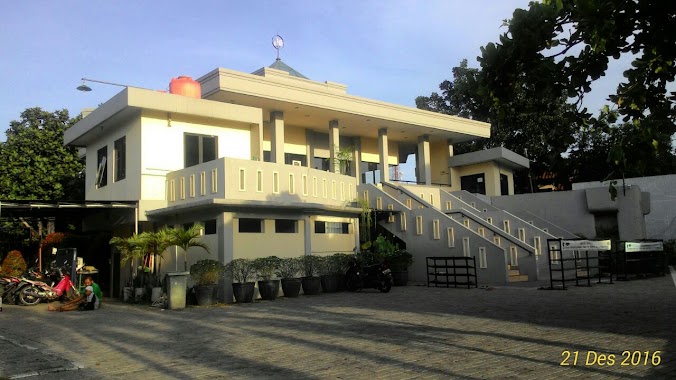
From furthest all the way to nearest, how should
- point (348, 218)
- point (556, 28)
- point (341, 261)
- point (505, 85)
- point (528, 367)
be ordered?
point (348, 218)
point (341, 261)
point (505, 85)
point (556, 28)
point (528, 367)

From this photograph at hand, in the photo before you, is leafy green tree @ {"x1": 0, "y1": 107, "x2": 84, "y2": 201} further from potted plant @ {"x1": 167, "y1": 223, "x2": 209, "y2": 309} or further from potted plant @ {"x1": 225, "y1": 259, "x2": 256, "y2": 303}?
potted plant @ {"x1": 225, "y1": 259, "x2": 256, "y2": 303}

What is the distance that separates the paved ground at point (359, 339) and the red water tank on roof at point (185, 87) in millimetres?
8189

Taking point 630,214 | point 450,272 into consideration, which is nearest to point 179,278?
point 450,272

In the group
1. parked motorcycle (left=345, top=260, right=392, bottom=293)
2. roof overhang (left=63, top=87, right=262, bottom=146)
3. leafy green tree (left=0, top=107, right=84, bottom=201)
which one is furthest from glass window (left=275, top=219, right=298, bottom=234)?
leafy green tree (left=0, top=107, right=84, bottom=201)

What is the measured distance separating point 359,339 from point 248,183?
8.12m

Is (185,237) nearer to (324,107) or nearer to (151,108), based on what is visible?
(151,108)

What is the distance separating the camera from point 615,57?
8.34 meters

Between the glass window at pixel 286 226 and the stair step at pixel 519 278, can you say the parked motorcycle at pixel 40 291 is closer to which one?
the glass window at pixel 286 226

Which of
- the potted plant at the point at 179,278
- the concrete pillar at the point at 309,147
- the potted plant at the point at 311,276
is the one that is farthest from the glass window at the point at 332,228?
the concrete pillar at the point at 309,147

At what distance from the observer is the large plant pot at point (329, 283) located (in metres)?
17.1

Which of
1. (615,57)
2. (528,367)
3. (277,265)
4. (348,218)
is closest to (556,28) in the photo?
(615,57)

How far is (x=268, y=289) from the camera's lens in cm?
1546

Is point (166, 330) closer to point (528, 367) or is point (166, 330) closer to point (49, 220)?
point (528, 367)

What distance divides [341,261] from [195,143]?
635 cm
